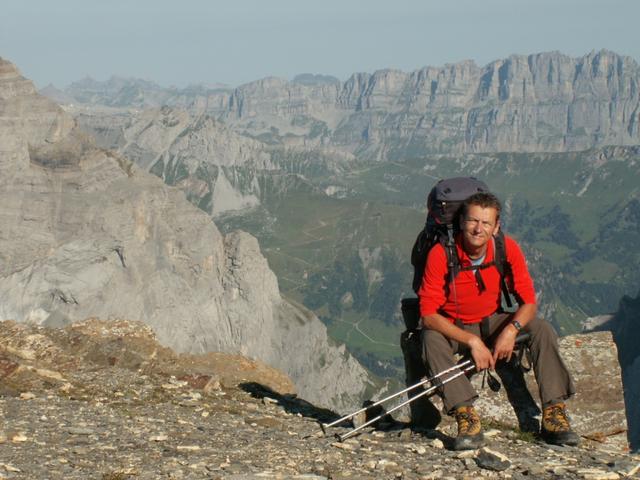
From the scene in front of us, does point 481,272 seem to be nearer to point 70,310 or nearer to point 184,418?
point 184,418

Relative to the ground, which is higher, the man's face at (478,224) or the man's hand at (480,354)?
the man's face at (478,224)

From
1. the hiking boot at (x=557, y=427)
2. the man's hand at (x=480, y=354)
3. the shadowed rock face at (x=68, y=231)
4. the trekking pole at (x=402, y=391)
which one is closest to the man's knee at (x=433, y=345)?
the trekking pole at (x=402, y=391)

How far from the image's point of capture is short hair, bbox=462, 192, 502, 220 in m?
16.9

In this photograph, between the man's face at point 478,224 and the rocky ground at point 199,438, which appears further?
the man's face at point 478,224

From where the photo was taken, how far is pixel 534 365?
1747 centimetres

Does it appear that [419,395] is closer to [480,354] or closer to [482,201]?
[480,354]

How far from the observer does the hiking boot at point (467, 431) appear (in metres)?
16.3

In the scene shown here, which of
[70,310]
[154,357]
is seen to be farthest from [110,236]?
[154,357]

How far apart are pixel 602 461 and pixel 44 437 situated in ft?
39.0

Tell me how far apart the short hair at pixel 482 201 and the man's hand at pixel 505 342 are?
8.36 feet

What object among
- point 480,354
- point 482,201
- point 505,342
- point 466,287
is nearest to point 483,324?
point 505,342

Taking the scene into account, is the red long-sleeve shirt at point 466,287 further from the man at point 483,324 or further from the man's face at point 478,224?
the man's face at point 478,224

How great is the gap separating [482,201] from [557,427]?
5345mm

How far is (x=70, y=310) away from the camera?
570 feet
